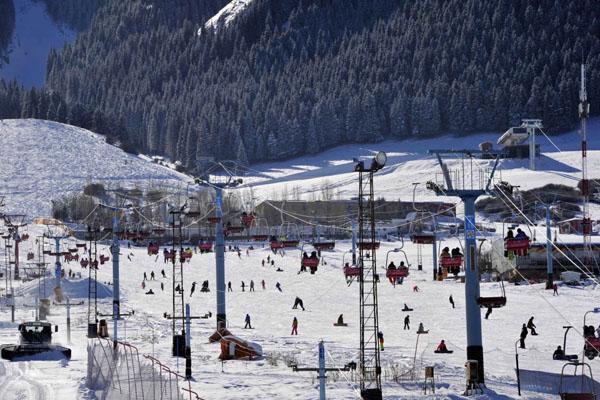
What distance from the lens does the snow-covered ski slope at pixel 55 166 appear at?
137m

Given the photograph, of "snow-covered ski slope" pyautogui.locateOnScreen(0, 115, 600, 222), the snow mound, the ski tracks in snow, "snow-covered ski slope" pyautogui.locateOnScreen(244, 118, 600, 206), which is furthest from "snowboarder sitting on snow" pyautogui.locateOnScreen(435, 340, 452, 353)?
"snow-covered ski slope" pyautogui.locateOnScreen(0, 115, 600, 222)

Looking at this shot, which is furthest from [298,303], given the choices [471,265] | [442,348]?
[471,265]

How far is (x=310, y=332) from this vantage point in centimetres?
4216

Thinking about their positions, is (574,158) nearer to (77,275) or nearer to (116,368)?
(77,275)

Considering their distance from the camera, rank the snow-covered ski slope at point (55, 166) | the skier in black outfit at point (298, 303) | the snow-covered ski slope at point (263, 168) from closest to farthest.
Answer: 1. the skier in black outfit at point (298, 303)
2. the snow-covered ski slope at point (263, 168)
3. the snow-covered ski slope at point (55, 166)

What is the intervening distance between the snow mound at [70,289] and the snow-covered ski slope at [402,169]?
149 feet

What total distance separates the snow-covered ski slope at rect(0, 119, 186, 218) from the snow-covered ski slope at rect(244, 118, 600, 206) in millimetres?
16188

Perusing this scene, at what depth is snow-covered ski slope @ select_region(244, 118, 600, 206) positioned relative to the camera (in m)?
124

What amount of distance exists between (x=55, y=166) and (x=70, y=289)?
92.0 meters

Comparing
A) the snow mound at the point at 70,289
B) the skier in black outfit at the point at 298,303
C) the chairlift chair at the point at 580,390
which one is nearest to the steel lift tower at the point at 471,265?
the chairlift chair at the point at 580,390

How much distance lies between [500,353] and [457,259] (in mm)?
3110

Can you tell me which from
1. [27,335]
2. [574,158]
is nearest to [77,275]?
[27,335]

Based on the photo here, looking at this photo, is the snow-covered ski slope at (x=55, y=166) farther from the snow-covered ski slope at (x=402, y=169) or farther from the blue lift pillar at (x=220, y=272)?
the blue lift pillar at (x=220, y=272)

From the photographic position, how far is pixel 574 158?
134250 mm
